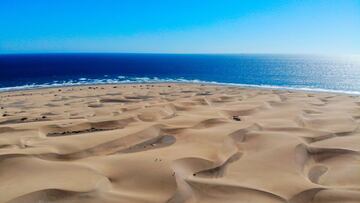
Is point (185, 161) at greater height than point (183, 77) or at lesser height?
greater

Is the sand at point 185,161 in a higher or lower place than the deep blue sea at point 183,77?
higher

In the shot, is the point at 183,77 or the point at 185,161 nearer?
the point at 185,161

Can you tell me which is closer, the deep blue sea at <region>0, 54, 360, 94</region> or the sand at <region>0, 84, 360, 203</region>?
the sand at <region>0, 84, 360, 203</region>

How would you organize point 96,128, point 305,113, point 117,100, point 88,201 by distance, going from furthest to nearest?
point 117,100 < point 305,113 < point 96,128 < point 88,201

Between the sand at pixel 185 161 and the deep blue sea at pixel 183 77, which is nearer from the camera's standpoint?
the sand at pixel 185 161

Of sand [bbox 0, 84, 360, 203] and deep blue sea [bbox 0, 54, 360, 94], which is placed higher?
sand [bbox 0, 84, 360, 203]

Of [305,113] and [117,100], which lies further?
[117,100]

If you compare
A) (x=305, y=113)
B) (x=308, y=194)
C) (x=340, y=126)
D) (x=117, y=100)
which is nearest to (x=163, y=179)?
(x=308, y=194)

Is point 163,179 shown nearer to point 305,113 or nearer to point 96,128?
point 96,128
